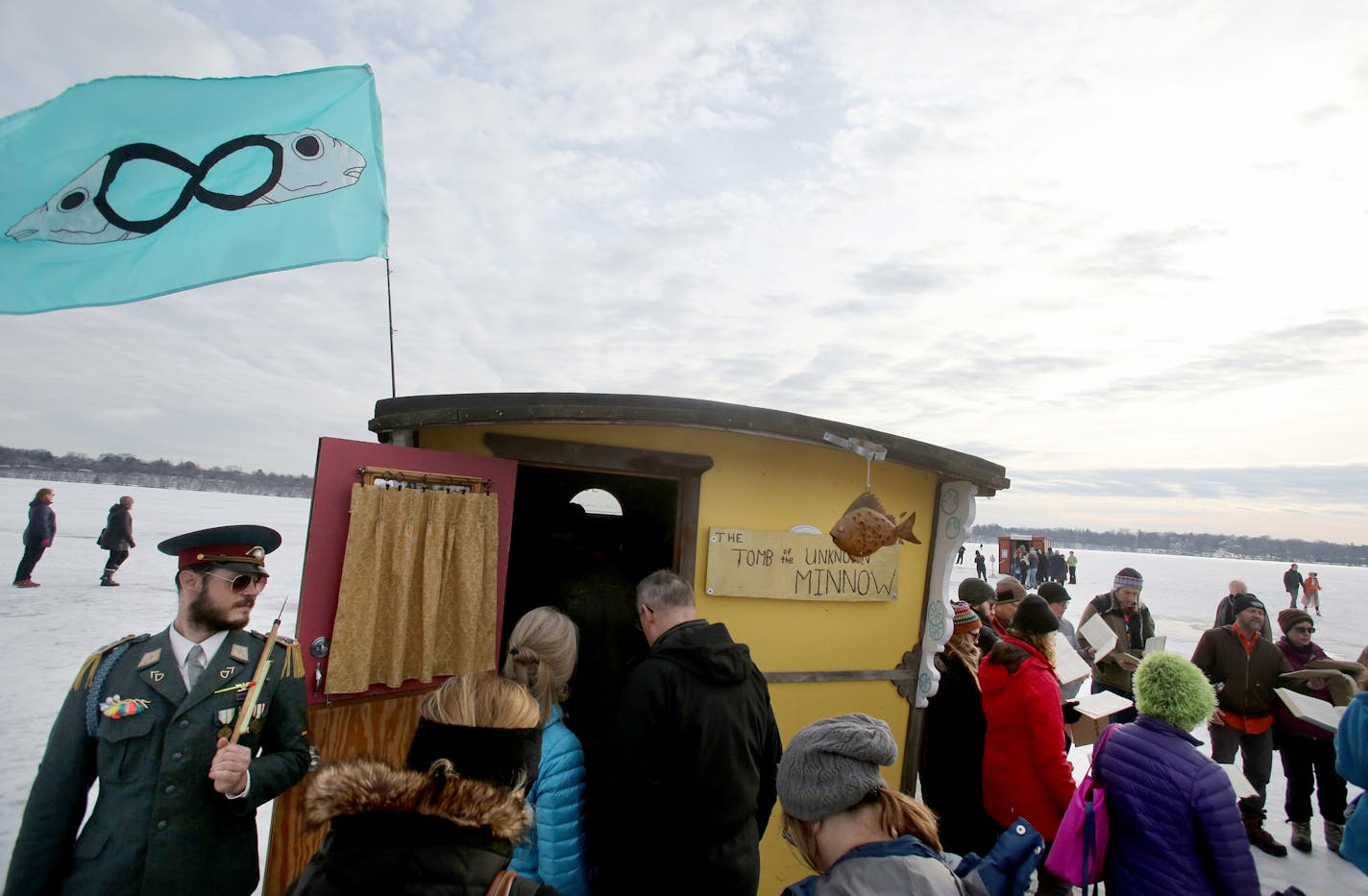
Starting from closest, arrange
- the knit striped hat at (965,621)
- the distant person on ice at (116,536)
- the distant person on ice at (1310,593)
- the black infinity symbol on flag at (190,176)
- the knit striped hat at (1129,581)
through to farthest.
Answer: the black infinity symbol on flag at (190,176), the knit striped hat at (965,621), the knit striped hat at (1129,581), the distant person on ice at (116,536), the distant person on ice at (1310,593)

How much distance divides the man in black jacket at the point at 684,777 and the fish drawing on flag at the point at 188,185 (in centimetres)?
314

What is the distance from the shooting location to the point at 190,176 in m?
3.70

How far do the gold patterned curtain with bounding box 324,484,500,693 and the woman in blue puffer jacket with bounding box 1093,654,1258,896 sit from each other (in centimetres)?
306

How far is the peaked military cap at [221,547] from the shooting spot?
2.75 m

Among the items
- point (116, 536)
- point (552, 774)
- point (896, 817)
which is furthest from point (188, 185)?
point (116, 536)

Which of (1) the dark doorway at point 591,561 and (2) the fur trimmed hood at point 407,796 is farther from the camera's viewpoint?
(1) the dark doorway at point 591,561

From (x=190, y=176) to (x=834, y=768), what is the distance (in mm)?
4138

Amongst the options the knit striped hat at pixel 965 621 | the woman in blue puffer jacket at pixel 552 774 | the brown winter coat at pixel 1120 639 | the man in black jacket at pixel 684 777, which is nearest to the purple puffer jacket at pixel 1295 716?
the brown winter coat at pixel 1120 639

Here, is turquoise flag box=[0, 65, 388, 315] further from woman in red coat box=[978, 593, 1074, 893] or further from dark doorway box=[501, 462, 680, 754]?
woman in red coat box=[978, 593, 1074, 893]

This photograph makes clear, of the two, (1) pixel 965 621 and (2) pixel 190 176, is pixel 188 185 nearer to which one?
(2) pixel 190 176

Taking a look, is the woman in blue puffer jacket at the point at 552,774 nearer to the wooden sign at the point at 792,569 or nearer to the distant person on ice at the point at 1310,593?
the wooden sign at the point at 792,569

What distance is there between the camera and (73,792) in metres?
2.48

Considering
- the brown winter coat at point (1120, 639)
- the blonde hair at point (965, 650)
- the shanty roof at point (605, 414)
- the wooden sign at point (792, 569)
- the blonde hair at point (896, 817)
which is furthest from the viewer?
the brown winter coat at point (1120, 639)

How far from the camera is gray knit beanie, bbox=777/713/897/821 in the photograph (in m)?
1.85
